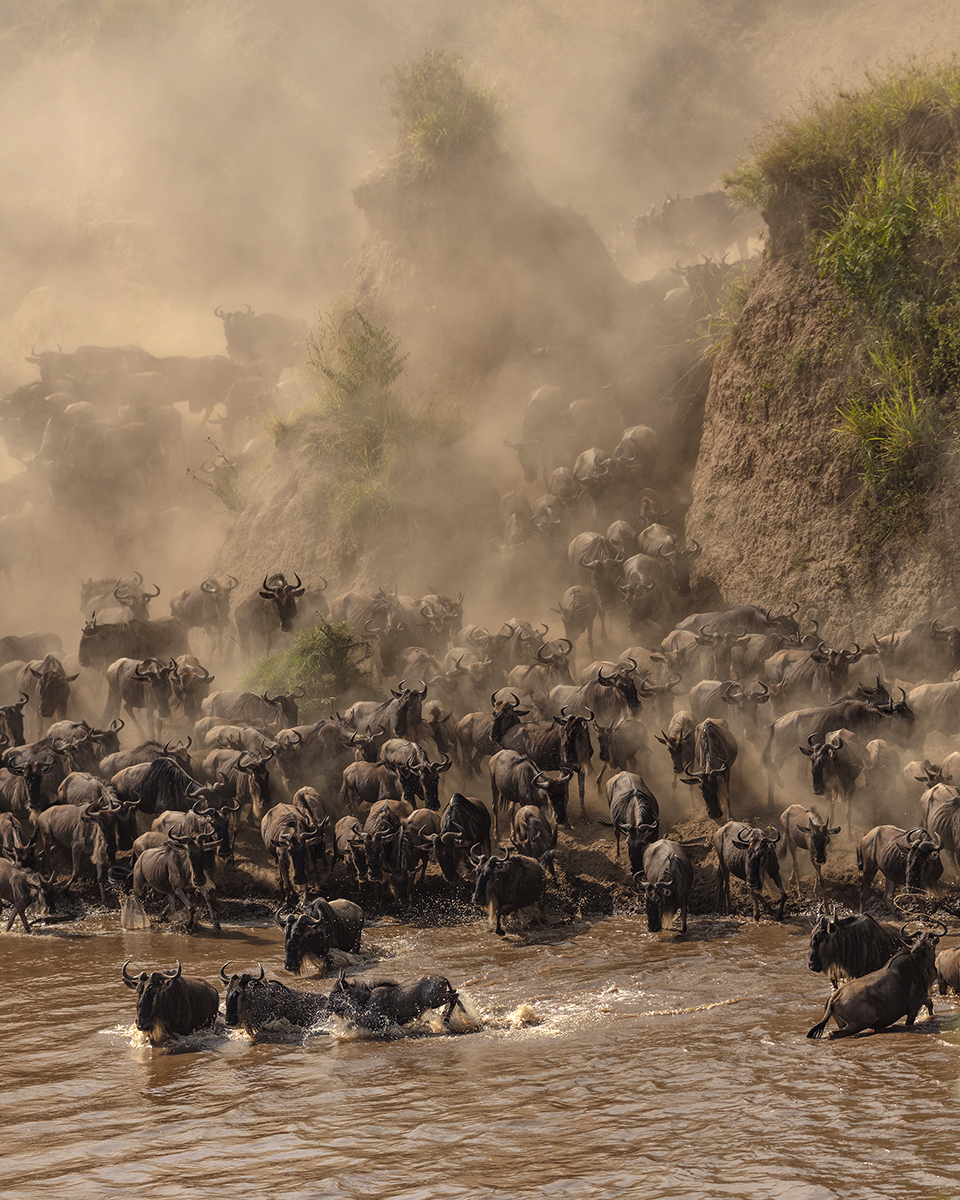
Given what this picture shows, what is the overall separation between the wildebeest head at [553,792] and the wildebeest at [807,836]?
115 inches

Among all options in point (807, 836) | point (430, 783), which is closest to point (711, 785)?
point (807, 836)

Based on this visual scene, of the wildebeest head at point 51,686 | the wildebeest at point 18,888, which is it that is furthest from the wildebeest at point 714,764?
the wildebeest head at point 51,686

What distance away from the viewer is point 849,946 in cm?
954

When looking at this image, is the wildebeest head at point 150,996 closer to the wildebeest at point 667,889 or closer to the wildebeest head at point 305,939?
the wildebeest head at point 305,939

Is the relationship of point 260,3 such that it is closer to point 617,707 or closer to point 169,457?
point 169,457

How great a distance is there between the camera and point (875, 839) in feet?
39.6

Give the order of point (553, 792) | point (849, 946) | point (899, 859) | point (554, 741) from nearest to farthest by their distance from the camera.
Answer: point (849, 946)
point (899, 859)
point (553, 792)
point (554, 741)

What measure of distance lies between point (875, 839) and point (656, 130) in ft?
176

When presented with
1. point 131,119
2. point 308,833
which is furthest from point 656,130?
point 308,833

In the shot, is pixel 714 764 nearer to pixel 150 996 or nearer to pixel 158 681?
pixel 150 996

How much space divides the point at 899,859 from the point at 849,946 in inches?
97.9

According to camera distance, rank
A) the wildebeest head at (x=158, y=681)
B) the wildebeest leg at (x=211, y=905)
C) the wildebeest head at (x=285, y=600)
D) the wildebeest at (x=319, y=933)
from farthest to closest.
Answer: the wildebeest head at (x=285, y=600) → the wildebeest head at (x=158, y=681) → the wildebeest leg at (x=211, y=905) → the wildebeest at (x=319, y=933)

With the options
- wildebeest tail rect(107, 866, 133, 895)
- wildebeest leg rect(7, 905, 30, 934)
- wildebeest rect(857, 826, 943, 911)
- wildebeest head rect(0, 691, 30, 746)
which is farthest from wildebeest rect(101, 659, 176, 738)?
wildebeest rect(857, 826, 943, 911)

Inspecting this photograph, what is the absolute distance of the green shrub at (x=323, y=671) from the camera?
20.6 meters
